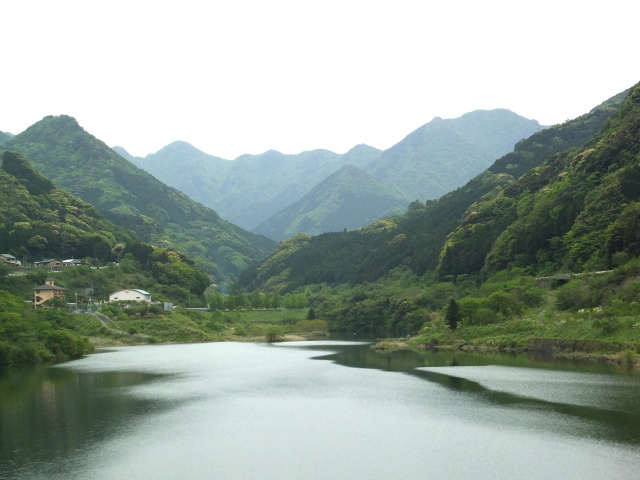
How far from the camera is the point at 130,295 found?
111438 mm

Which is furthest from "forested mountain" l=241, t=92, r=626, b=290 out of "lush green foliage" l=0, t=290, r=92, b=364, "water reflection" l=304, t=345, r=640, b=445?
"lush green foliage" l=0, t=290, r=92, b=364

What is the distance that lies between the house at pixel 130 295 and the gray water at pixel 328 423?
52719 mm

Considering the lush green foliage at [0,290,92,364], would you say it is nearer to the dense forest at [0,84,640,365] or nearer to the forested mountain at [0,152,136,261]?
the dense forest at [0,84,640,365]

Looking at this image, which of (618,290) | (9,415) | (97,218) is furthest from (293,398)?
(97,218)

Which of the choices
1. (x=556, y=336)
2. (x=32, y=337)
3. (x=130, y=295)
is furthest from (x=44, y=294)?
(x=556, y=336)

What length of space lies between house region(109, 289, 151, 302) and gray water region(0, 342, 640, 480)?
52719 mm

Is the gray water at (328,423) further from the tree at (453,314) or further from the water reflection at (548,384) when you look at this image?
the tree at (453,314)

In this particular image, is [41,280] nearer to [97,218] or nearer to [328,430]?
[97,218]

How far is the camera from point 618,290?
61375 millimetres

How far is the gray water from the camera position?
25.9m

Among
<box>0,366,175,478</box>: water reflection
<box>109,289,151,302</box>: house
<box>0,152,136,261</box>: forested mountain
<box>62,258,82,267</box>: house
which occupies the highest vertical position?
<box>0,152,136,261</box>: forested mountain

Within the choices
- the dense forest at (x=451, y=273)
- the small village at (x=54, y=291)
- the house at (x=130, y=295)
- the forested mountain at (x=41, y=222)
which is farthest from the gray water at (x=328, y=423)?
the forested mountain at (x=41, y=222)

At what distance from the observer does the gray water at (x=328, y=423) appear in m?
25.9

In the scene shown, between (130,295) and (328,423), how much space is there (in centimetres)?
8400
